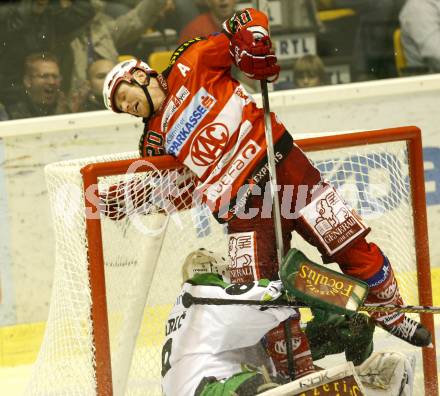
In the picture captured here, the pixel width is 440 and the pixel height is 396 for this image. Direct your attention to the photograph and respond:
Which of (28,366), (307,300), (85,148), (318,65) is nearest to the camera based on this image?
(307,300)

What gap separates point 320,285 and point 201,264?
1.73 feet

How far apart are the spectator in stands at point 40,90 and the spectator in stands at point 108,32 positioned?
0.11 meters

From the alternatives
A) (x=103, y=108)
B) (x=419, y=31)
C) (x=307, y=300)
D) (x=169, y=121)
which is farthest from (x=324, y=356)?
(x=419, y=31)

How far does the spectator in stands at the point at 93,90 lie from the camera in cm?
507

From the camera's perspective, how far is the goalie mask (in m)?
3.52

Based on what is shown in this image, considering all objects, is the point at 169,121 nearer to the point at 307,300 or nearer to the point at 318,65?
the point at 307,300

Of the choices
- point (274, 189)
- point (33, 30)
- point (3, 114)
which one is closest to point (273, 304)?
point (274, 189)

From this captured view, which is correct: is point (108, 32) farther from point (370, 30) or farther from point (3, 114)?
point (370, 30)

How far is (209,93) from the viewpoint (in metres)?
3.32

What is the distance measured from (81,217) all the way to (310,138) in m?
0.77

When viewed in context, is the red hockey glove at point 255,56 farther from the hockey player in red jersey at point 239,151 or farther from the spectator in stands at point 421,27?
the spectator in stands at point 421,27

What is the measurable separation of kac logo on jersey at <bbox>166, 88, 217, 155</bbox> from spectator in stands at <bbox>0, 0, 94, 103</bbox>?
193 centimetres

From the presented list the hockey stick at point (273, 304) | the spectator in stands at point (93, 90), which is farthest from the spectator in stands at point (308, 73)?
the hockey stick at point (273, 304)

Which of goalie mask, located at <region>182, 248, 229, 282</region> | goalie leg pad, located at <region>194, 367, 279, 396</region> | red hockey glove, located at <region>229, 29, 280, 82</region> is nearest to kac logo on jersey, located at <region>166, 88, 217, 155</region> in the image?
red hockey glove, located at <region>229, 29, 280, 82</region>
